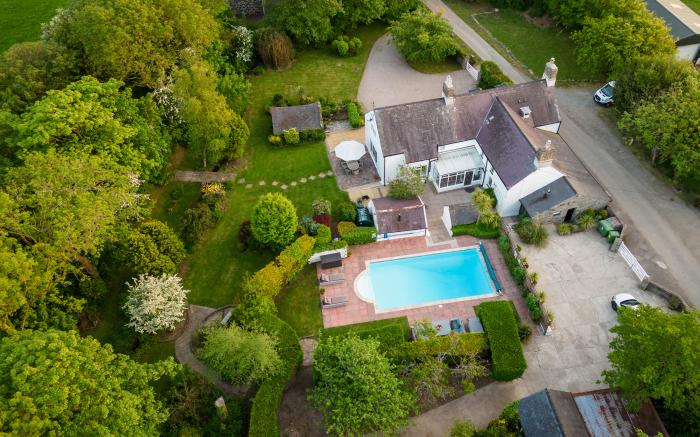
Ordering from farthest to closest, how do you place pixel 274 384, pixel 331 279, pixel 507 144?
pixel 507 144, pixel 331 279, pixel 274 384

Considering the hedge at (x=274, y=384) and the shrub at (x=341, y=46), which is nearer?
the hedge at (x=274, y=384)

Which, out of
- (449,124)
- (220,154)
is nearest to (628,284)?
(449,124)

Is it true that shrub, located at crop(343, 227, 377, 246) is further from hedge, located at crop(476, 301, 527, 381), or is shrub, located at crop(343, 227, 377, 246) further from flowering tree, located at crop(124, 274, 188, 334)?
flowering tree, located at crop(124, 274, 188, 334)

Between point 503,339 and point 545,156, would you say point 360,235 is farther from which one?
point 545,156

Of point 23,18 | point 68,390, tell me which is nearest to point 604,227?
point 68,390

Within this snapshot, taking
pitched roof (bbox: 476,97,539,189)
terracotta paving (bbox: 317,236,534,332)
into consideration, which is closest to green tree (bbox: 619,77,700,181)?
pitched roof (bbox: 476,97,539,189)

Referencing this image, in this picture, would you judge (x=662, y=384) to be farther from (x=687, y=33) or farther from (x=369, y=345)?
(x=687, y=33)

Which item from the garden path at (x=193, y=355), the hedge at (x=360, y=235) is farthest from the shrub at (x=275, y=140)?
the garden path at (x=193, y=355)

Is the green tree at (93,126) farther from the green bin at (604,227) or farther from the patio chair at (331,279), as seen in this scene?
the green bin at (604,227)
